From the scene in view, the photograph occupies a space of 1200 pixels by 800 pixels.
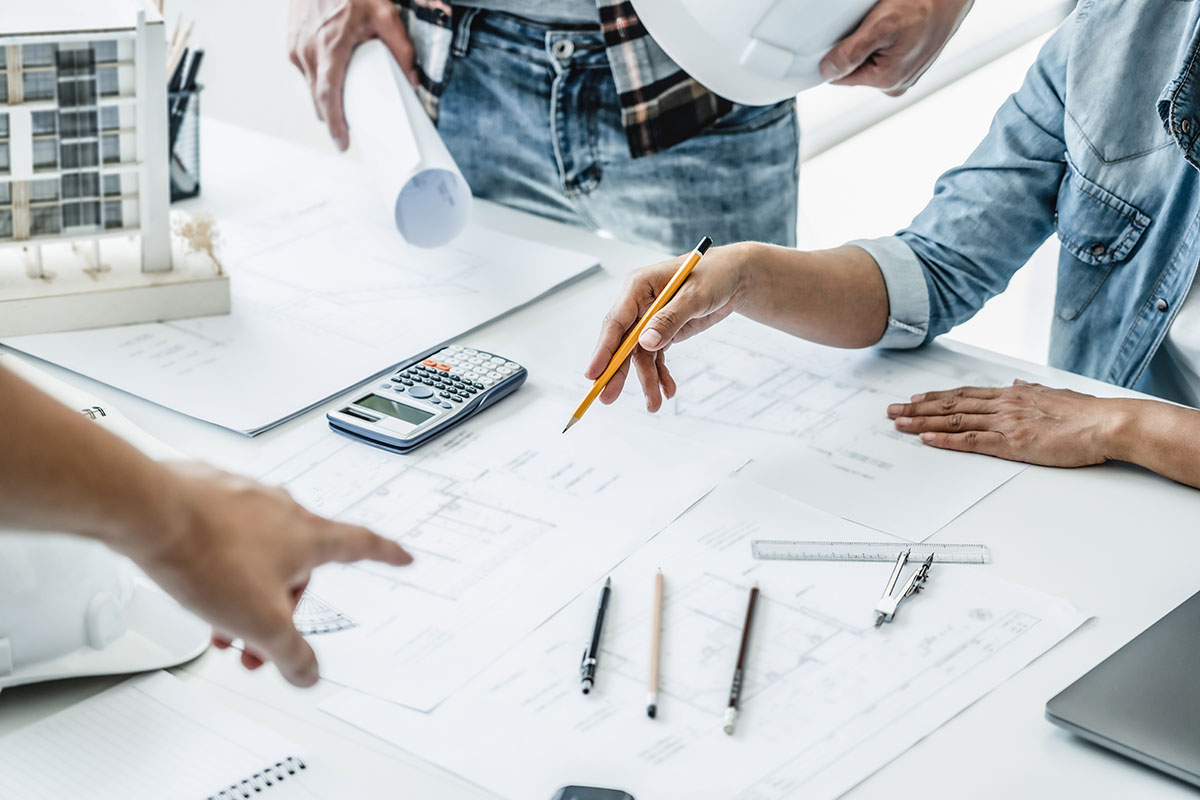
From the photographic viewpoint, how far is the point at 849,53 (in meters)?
1.12

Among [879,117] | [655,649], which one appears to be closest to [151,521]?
[655,649]

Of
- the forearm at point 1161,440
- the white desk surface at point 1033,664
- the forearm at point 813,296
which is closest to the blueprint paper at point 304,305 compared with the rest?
the white desk surface at point 1033,664

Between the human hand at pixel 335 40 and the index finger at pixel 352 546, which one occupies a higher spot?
the human hand at pixel 335 40

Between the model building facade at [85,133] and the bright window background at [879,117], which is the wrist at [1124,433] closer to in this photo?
the model building facade at [85,133]

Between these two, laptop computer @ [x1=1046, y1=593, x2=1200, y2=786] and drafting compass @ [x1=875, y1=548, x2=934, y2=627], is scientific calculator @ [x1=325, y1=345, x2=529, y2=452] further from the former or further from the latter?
laptop computer @ [x1=1046, y1=593, x2=1200, y2=786]

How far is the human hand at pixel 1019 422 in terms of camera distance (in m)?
1.04

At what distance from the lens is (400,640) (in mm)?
845

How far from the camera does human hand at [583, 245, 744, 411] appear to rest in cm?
104

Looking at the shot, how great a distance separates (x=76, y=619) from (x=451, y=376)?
437mm

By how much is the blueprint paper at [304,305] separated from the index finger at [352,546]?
485mm

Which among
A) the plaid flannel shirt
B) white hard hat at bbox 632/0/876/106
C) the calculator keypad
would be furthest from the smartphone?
the plaid flannel shirt

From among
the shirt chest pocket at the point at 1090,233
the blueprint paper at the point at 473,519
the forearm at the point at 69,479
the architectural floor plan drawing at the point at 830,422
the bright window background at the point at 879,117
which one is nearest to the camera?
the forearm at the point at 69,479

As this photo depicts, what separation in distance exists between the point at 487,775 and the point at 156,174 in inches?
30.6

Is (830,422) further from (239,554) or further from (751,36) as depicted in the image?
(239,554)
